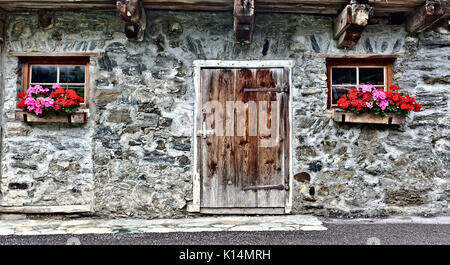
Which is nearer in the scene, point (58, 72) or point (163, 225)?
point (163, 225)

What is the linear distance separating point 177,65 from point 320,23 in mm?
1772

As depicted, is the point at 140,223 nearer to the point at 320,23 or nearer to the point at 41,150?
the point at 41,150

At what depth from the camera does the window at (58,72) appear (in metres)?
4.21

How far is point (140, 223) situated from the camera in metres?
3.89

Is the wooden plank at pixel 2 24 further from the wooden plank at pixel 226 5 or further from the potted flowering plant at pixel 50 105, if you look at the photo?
the potted flowering plant at pixel 50 105

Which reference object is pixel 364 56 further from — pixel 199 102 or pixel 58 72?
pixel 58 72

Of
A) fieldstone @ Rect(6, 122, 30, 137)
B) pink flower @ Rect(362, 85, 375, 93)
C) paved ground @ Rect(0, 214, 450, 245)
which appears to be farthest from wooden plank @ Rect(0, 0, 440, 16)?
paved ground @ Rect(0, 214, 450, 245)

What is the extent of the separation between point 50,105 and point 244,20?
2.31 m

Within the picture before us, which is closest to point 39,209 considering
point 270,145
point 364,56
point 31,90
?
point 31,90

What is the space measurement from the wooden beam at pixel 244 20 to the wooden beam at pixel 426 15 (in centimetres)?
183

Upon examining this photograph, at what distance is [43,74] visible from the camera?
424 cm

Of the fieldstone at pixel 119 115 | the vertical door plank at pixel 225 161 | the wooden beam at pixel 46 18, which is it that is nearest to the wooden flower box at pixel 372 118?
the vertical door plank at pixel 225 161

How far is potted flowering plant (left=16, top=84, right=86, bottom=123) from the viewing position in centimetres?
389
